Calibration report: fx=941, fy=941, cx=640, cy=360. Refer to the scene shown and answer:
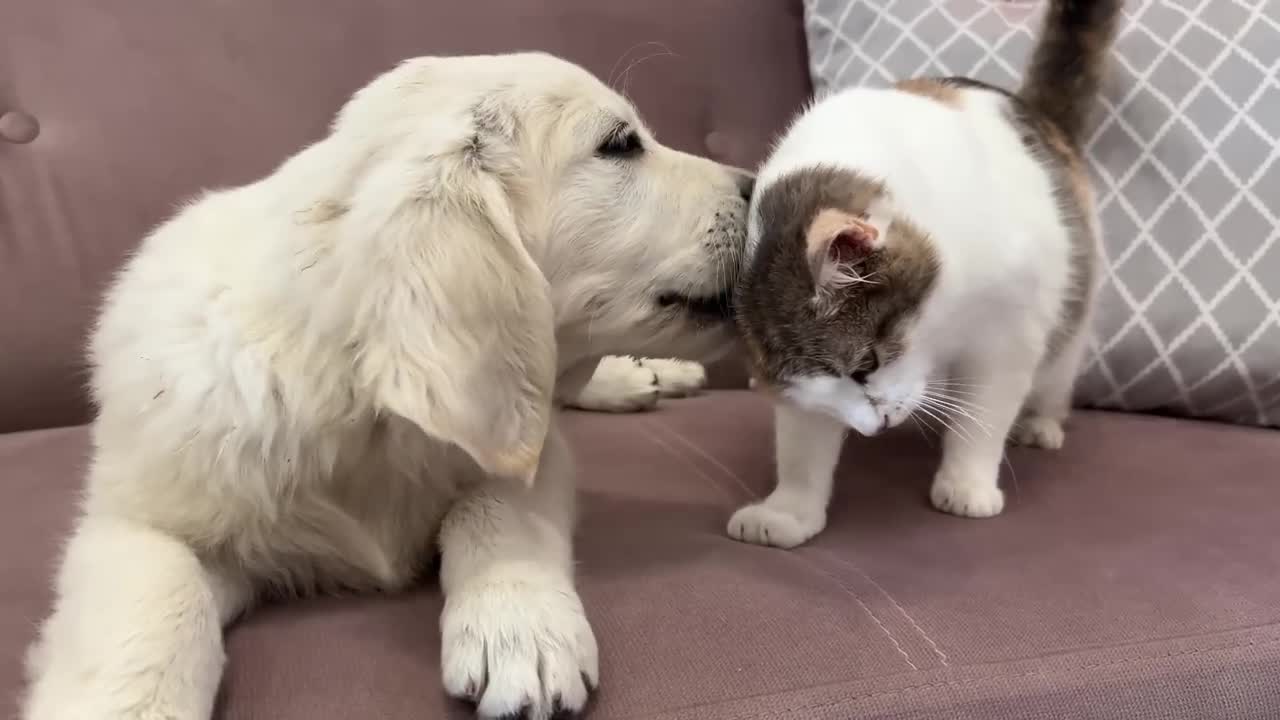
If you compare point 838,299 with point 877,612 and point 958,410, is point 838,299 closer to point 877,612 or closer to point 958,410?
point 958,410

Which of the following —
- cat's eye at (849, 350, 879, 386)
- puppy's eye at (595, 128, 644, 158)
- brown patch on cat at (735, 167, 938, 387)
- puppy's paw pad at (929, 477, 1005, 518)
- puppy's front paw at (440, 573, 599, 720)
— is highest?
puppy's eye at (595, 128, 644, 158)

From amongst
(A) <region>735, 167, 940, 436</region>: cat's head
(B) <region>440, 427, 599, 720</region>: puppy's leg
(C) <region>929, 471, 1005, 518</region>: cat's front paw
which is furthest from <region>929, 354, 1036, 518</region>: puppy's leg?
(B) <region>440, 427, 599, 720</region>: puppy's leg

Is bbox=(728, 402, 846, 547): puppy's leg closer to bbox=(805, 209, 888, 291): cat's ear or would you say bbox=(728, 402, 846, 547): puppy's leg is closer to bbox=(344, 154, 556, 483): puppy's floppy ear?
bbox=(805, 209, 888, 291): cat's ear

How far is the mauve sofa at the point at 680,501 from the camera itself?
813 millimetres

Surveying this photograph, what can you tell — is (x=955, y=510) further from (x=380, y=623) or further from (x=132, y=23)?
(x=132, y=23)

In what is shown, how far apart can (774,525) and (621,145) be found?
0.47m

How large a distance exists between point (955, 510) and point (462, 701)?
2.27 feet

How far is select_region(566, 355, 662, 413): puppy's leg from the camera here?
1.67m

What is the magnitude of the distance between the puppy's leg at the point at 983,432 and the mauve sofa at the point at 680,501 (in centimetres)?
5

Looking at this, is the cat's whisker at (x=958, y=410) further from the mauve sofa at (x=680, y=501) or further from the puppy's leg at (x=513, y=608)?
the puppy's leg at (x=513, y=608)

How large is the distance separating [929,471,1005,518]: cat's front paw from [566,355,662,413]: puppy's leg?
0.59 m

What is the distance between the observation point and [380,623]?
0.90m

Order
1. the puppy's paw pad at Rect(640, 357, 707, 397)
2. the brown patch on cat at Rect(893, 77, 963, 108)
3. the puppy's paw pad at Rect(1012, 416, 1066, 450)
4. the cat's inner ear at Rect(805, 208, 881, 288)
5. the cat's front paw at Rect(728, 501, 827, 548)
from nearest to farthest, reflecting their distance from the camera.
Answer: the cat's inner ear at Rect(805, 208, 881, 288)
the cat's front paw at Rect(728, 501, 827, 548)
the brown patch on cat at Rect(893, 77, 963, 108)
the puppy's paw pad at Rect(1012, 416, 1066, 450)
the puppy's paw pad at Rect(640, 357, 707, 397)

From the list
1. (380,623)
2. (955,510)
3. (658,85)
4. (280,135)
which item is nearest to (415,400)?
(380,623)
